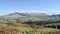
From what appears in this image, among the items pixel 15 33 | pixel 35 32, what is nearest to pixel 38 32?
pixel 35 32

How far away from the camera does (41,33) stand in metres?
21.0

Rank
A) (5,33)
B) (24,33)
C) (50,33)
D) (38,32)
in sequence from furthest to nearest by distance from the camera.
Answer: (50,33)
(38,32)
(24,33)
(5,33)

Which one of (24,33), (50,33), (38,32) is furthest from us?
(50,33)

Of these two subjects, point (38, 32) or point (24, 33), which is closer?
point (24, 33)

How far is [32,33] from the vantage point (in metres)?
19.7

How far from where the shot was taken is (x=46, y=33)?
850 inches

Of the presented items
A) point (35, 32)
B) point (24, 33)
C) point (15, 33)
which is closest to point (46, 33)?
point (35, 32)

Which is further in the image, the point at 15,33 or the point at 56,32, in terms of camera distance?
the point at 56,32

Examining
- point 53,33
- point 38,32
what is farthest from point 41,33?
point 53,33

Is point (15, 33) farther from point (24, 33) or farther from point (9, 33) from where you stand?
point (24, 33)

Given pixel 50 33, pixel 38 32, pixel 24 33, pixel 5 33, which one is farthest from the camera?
pixel 50 33

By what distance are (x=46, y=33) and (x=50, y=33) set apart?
0.64m

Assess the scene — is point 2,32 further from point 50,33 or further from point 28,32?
point 50,33

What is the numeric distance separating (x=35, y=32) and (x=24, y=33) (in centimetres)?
149
